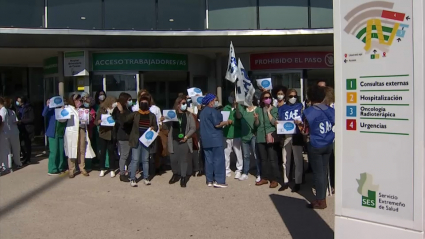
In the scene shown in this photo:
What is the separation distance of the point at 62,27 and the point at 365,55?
35.4 feet

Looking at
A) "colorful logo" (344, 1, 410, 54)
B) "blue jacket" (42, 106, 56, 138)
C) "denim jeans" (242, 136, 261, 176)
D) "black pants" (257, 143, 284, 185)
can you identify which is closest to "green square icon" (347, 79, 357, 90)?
"colorful logo" (344, 1, 410, 54)

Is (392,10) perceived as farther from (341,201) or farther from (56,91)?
(56,91)

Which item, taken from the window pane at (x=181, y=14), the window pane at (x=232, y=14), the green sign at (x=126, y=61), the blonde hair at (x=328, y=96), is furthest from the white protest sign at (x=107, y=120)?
the window pane at (x=232, y=14)

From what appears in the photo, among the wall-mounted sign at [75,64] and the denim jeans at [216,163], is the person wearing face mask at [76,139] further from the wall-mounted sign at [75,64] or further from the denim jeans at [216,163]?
the wall-mounted sign at [75,64]

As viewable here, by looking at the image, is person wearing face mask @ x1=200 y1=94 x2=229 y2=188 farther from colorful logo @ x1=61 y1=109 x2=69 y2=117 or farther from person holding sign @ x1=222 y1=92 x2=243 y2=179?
colorful logo @ x1=61 y1=109 x2=69 y2=117

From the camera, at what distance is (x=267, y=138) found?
7988mm

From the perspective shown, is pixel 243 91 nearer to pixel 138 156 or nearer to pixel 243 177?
pixel 243 177

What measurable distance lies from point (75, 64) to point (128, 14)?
6.92 feet

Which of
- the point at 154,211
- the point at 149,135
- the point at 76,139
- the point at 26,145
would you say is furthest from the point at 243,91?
the point at 26,145

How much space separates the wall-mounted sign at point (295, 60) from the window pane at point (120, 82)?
3.98 metres

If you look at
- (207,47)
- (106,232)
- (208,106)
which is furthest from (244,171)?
(207,47)

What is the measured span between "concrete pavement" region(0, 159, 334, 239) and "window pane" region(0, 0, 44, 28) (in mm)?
5275

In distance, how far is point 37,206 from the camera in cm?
717

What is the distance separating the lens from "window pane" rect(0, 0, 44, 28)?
1230 centimetres
